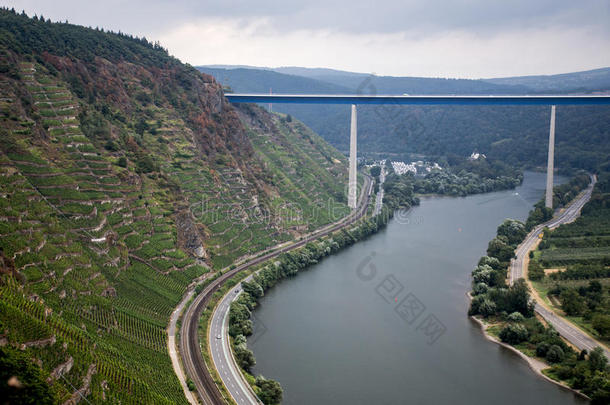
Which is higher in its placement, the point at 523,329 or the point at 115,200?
the point at 115,200

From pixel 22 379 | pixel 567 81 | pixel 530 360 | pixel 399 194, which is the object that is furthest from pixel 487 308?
pixel 567 81

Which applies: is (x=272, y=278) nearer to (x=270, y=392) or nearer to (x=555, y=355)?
(x=270, y=392)

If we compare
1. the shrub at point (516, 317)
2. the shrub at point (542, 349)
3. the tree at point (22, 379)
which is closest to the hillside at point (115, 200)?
the tree at point (22, 379)

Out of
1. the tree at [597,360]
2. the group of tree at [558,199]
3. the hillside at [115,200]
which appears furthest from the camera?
the group of tree at [558,199]

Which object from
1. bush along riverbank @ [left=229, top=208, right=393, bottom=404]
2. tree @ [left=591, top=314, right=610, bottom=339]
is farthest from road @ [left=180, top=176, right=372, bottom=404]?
tree @ [left=591, top=314, right=610, bottom=339]

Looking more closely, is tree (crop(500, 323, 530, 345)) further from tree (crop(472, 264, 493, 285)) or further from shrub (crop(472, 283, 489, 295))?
tree (crop(472, 264, 493, 285))

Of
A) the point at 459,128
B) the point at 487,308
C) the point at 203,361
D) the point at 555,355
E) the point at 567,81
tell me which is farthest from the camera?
the point at 567,81

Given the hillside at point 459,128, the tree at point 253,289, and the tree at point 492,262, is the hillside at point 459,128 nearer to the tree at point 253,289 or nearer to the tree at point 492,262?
the tree at point 492,262
